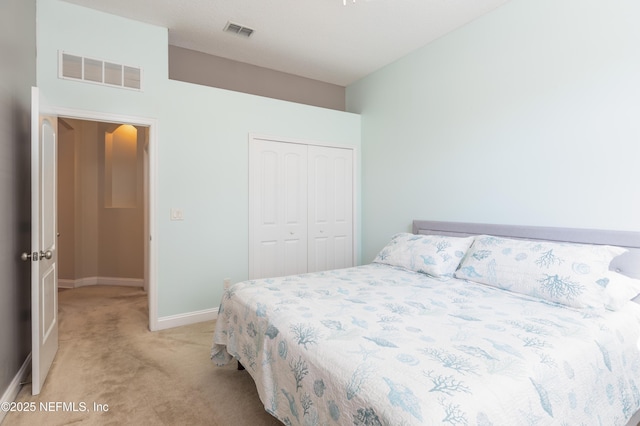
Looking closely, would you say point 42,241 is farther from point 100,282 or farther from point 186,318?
point 100,282

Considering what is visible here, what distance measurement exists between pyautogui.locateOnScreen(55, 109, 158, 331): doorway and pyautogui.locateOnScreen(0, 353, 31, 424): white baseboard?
259cm

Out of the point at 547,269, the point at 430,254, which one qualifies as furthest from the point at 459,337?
the point at 430,254

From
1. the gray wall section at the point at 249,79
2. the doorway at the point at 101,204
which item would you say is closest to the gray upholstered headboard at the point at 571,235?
the gray wall section at the point at 249,79

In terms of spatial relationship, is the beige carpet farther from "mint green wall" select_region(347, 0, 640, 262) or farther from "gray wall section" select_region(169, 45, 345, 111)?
"gray wall section" select_region(169, 45, 345, 111)

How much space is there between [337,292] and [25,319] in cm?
219

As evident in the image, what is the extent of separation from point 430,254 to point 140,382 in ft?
7.40

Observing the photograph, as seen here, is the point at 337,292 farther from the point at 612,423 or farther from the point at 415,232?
the point at 415,232

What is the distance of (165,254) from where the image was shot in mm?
3170

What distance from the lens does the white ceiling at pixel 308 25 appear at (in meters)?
2.77

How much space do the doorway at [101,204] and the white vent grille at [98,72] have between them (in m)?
1.92

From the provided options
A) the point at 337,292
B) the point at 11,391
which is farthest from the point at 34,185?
the point at 337,292

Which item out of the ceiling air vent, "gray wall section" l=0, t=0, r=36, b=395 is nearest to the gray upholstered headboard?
the ceiling air vent

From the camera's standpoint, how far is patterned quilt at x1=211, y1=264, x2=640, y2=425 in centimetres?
103

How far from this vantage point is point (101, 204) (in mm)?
5020
